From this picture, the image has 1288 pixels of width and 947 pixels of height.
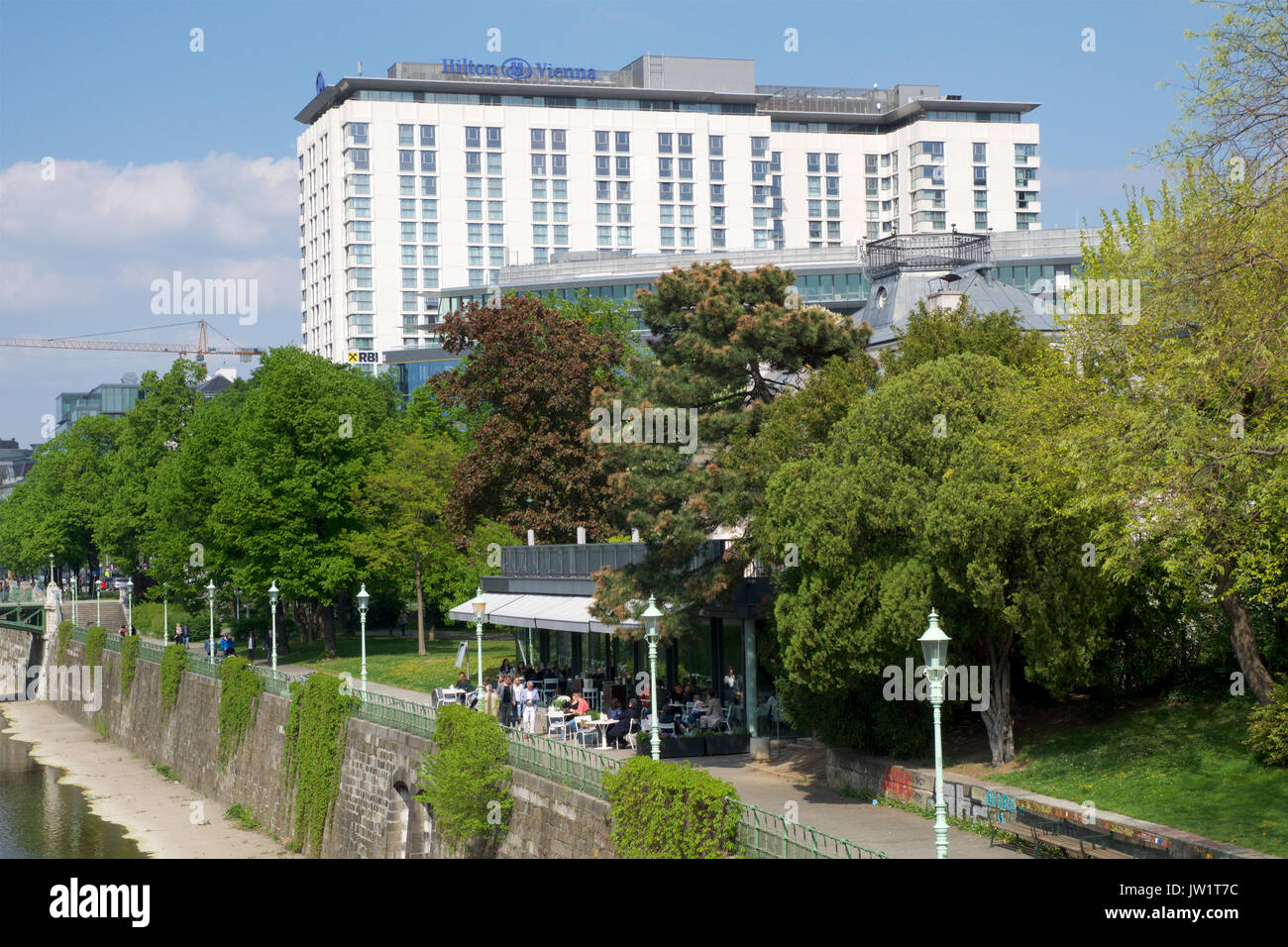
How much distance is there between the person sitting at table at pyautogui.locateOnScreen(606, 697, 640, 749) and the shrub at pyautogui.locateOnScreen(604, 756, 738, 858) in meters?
9.05

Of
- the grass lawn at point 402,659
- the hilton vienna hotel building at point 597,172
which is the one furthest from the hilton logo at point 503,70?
the grass lawn at point 402,659

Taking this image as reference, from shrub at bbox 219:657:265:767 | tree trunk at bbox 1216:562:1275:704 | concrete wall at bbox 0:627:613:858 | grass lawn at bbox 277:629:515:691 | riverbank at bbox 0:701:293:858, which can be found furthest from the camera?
grass lawn at bbox 277:629:515:691

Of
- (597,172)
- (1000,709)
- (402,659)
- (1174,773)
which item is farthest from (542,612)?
(597,172)

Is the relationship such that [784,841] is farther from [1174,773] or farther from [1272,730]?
[1272,730]

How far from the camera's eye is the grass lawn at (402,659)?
1898 inches

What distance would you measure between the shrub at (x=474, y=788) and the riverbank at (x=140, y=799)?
11.5m

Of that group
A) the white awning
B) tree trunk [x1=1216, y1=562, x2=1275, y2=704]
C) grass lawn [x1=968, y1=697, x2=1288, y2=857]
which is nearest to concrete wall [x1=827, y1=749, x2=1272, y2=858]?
grass lawn [x1=968, y1=697, x2=1288, y2=857]

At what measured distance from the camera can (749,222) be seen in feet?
449

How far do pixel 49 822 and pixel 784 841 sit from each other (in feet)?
113

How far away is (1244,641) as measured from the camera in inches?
846

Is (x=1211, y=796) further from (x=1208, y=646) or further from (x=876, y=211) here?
(x=876, y=211)

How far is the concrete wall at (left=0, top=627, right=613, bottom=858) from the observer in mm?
23156

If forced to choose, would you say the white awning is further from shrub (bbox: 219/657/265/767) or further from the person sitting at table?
shrub (bbox: 219/657/265/767)
